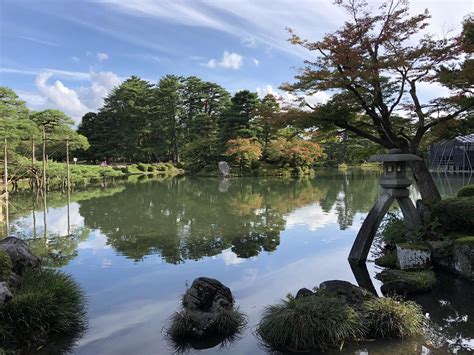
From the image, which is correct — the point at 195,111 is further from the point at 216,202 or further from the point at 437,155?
the point at 216,202

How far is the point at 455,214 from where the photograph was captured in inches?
221

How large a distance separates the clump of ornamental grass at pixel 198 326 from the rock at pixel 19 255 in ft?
6.32

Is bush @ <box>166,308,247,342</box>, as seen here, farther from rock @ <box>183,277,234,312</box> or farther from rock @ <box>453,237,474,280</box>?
rock @ <box>453,237,474,280</box>

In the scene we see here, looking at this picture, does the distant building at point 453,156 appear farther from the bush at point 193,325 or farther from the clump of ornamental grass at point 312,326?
the bush at point 193,325

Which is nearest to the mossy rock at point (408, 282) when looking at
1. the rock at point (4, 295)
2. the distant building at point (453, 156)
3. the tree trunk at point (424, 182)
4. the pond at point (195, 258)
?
the pond at point (195, 258)

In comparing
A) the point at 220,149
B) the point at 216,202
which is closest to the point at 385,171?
the point at 216,202

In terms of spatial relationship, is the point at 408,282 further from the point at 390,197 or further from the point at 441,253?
the point at 390,197

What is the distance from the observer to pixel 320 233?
8.92 metres

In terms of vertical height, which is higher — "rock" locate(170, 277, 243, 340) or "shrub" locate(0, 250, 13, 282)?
"shrub" locate(0, 250, 13, 282)

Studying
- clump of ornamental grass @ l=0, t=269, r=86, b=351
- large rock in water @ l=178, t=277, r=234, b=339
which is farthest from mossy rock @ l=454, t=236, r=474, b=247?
clump of ornamental grass @ l=0, t=269, r=86, b=351

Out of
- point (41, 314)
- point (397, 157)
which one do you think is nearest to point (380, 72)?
point (397, 157)

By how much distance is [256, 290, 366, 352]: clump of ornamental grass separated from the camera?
3.35 meters

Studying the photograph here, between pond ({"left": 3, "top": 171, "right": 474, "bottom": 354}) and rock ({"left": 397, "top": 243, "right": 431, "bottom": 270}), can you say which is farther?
rock ({"left": 397, "top": 243, "right": 431, "bottom": 270})

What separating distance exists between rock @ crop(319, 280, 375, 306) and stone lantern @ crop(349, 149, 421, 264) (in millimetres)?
2250
